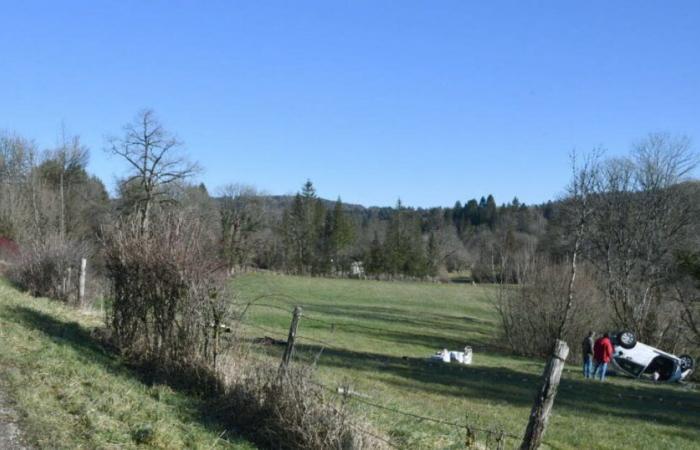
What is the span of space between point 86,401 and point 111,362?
334 cm

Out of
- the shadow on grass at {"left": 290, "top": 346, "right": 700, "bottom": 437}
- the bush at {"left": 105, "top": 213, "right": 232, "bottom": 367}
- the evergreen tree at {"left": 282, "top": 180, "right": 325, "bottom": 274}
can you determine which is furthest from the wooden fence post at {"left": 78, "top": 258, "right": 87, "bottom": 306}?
the evergreen tree at {"left": 282, "top": 180, "right": 325, "bottom": 274}

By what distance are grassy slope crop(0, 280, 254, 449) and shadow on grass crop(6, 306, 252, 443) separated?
0.04m

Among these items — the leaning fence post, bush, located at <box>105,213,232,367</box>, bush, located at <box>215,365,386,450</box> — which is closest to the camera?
bush, located at <box>215,365,386,450</box>

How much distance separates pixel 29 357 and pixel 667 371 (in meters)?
22.7

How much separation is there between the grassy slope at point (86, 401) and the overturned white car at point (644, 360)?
64.0 feet

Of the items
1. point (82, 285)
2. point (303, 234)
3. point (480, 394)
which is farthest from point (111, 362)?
point (303, 234)

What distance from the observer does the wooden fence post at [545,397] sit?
666cm

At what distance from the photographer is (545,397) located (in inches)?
264

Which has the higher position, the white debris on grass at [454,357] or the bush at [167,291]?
the bush at [167,291]

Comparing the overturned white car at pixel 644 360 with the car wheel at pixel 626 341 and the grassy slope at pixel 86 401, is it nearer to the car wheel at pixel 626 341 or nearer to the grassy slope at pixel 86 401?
the car wheel at pixel 626 341

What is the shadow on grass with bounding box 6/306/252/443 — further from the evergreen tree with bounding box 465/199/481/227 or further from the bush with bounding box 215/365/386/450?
the evergreen tree with bounding box 465/199/481/227

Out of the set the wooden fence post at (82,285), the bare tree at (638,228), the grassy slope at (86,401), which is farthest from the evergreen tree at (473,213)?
the grassy slope at (86,401)

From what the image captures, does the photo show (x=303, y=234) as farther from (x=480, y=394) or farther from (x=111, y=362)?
(x=111, y=362)

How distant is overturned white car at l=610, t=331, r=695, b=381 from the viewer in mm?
24969
